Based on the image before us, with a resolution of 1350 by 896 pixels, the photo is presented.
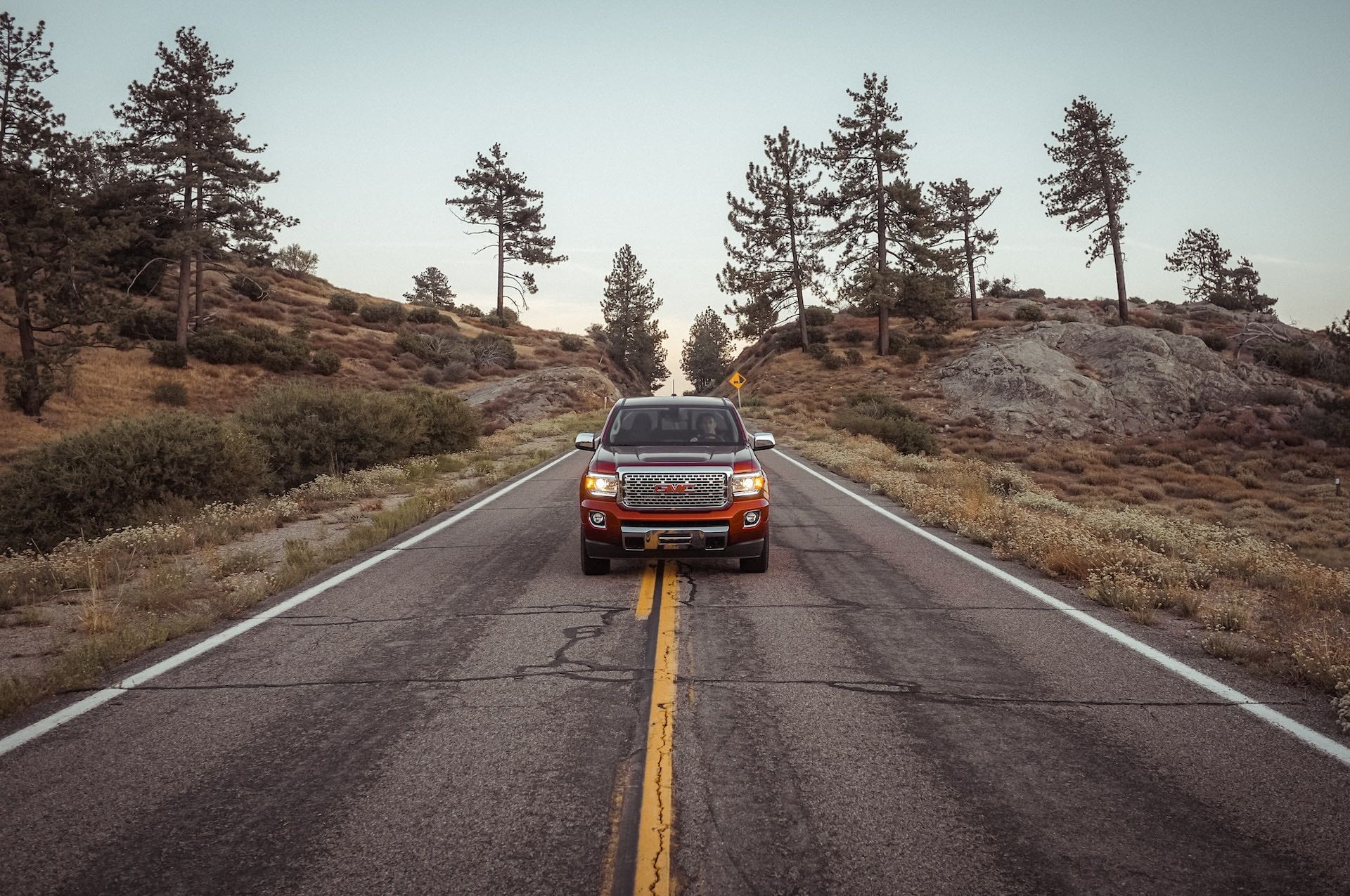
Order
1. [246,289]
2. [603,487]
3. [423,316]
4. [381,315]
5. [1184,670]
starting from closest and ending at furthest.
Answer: [1184,670]
[603,487]
[246,289]
[381,315]
[423,316]

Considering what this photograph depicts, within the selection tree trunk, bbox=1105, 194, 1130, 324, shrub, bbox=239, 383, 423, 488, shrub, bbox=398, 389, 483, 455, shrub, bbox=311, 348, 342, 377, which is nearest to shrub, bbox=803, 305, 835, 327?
tree trunk, bbox=1105, 194, 1130, 324

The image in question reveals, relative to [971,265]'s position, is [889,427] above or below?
below

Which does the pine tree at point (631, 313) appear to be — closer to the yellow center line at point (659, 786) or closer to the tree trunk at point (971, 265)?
the tree trunk at point (971, 265)

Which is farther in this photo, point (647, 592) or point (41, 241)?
point (41, 241)

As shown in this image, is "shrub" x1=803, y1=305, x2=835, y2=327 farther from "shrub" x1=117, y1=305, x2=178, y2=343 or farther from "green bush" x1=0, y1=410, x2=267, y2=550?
"green bush" x1=0, y1=410, x2=267, y2=550

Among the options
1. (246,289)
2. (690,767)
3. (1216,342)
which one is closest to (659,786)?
(690,767)

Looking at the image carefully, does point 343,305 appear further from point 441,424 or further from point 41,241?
point 441,424

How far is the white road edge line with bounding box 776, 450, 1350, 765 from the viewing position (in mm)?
3719

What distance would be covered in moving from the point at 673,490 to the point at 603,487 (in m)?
0.70

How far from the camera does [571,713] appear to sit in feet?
13.4

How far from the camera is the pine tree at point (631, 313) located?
78.4 metres

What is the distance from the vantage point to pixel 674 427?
841 centimetres

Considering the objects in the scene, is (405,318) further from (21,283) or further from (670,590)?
(670,590)

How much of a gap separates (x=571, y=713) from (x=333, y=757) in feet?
3.98
